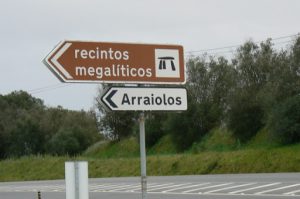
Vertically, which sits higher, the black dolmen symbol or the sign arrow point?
the black dolmen symbol

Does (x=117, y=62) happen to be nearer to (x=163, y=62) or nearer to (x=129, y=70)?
(x=129, y=70)

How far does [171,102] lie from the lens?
629cm

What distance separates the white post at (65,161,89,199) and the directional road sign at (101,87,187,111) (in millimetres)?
894

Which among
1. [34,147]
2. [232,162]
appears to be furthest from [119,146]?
[232,162]

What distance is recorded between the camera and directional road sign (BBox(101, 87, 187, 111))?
607cm

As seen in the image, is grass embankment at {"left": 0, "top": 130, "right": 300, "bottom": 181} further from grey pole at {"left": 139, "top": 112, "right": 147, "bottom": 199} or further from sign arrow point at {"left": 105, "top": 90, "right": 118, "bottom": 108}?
sign arrow point at {"left": 105, "top": 90, "right": 118, "bottom": 108}

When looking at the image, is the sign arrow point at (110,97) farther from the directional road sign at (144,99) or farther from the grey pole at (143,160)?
the grey pole at (143,160)

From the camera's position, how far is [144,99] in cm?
616

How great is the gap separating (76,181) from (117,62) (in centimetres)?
137

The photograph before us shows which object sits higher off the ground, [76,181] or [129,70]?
[129,70]

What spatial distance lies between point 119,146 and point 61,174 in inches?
609

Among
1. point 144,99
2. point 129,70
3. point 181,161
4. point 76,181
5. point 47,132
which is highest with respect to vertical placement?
point 47,132

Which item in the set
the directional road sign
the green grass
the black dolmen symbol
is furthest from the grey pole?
the green grass

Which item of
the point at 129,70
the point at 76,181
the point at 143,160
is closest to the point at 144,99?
the point at 129,70
